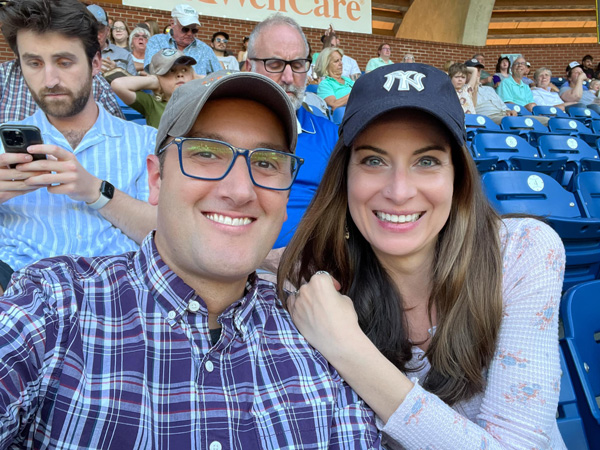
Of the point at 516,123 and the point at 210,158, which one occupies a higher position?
the point at 516,123

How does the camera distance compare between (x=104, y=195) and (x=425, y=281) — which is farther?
(x=104, y=195)

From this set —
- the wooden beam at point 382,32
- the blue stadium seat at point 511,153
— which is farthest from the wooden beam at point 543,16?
the blue stadium seat at point 511,153

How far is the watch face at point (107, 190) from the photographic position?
68.2 inches

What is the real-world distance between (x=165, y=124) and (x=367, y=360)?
2.27 feet

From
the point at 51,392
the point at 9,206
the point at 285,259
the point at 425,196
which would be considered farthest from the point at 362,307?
the point at 9,206

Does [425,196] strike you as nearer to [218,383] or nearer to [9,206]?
[218,383]

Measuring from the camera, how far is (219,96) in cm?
107

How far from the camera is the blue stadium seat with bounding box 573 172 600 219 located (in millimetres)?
3094

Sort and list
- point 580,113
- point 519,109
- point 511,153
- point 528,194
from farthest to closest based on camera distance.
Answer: point 580,113 → point 519,109 → point 511,153 → point 528,194

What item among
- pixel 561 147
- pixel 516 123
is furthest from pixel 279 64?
pixel 516 123

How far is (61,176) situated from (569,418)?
174cm

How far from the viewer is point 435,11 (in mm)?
13602

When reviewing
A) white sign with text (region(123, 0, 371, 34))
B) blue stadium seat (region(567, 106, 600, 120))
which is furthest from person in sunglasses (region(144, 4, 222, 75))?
blue stadium seat (region(567, 106, 600, 120))

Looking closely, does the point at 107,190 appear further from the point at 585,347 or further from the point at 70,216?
the point at 585,347
